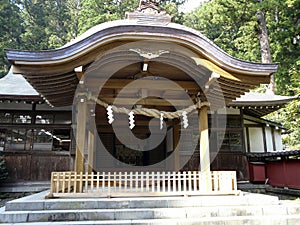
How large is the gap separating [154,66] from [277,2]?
44.2ft

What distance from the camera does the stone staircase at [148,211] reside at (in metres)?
4.23

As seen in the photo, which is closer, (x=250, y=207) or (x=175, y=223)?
(x=175, y=223)

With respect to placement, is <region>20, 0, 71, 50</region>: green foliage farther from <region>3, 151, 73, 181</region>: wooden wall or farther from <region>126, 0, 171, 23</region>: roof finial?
<region>126, 0, 171, 23</region>: roof finial

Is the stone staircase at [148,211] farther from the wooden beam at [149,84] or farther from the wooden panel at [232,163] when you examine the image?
the wooden panel at [232,163]

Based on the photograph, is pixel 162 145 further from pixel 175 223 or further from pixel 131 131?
pixel 175 223

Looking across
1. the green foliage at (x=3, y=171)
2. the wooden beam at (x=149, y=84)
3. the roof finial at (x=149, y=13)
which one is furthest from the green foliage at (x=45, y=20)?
the wooden beam at (x=149, y=84)

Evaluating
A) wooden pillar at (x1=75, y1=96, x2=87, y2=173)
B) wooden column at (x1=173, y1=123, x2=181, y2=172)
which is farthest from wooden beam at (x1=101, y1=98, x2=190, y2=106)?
wooden column at (x1=173, y1=123, x2=181, y2=172)

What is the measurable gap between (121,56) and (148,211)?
3081 mm

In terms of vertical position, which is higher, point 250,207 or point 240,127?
point 240,127

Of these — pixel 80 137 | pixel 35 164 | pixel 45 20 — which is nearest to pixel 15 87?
pixel 35 164

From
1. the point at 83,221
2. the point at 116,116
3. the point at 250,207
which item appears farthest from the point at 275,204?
the point at 116,116

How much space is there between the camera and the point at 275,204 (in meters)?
5.00

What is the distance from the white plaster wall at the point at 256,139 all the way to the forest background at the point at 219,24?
1.35 metres

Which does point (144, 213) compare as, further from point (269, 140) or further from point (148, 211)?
point (269, 140)
